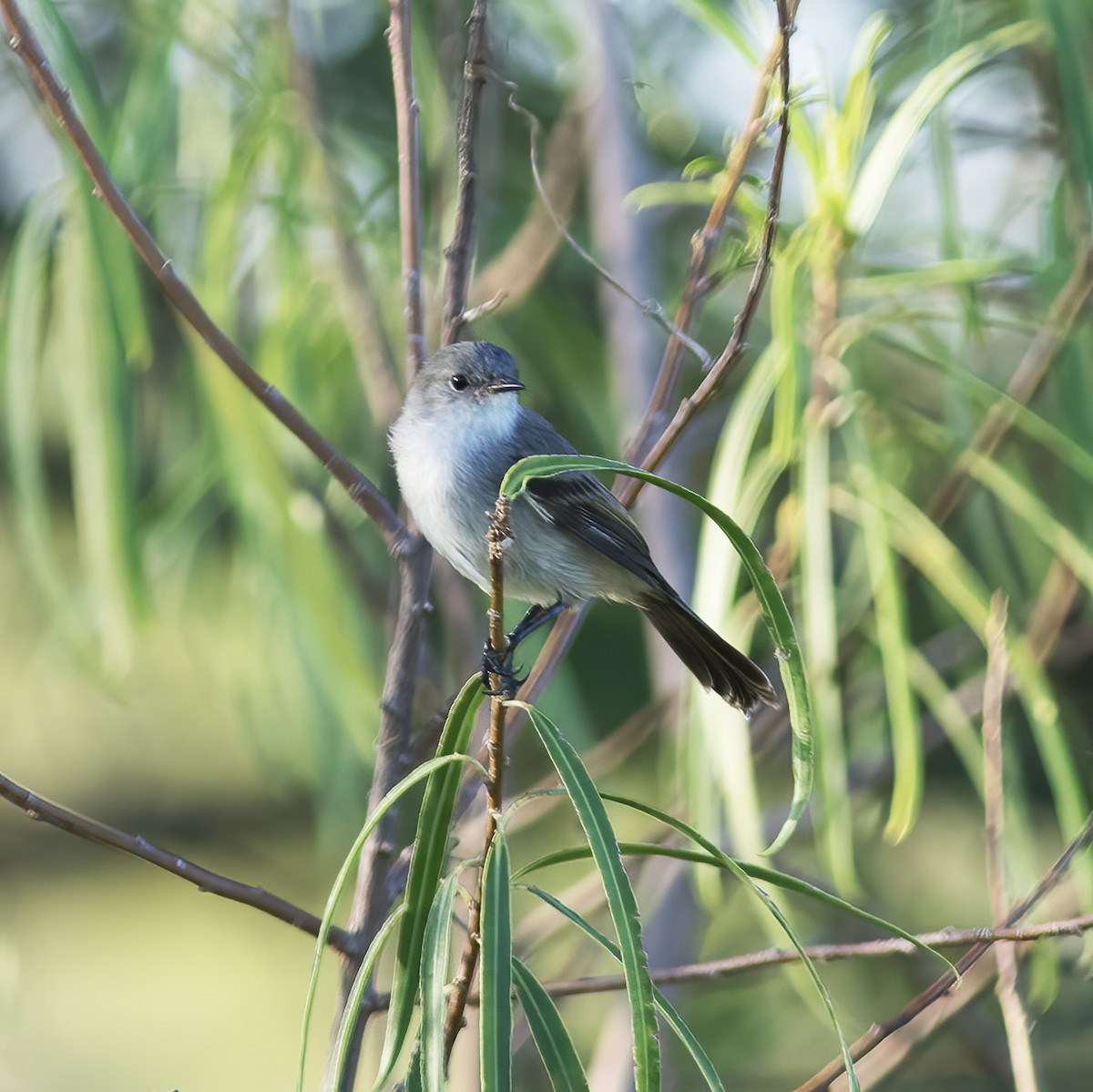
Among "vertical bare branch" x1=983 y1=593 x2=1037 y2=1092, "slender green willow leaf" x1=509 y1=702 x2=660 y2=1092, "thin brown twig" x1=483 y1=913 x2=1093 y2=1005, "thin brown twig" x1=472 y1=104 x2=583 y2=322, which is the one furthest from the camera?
"thin brown twig" x1=472 y1=104 x2=583 y2=322

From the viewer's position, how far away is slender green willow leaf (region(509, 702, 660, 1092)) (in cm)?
71

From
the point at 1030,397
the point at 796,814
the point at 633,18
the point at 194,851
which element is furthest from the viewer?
the point at 194,851

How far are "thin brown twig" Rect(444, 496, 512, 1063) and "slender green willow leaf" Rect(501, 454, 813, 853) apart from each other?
88mm

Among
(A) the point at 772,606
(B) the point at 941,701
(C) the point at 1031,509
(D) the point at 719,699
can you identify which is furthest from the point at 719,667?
(A) the point at 772,606

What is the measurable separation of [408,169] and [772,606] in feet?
1.82

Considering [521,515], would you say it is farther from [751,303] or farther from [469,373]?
[751,303]

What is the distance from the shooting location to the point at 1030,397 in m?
1.73

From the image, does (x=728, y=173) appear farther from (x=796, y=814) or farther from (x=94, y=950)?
(x=94, y=950)

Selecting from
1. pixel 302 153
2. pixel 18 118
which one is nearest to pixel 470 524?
pixel 302 153

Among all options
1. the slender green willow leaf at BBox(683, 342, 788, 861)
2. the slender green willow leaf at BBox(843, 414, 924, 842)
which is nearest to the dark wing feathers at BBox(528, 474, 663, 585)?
the slender green willow leaf at BBox(683, 342, 788, 861)

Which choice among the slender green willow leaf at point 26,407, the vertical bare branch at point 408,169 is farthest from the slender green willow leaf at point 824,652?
the slender green willow leaf at point 26,407

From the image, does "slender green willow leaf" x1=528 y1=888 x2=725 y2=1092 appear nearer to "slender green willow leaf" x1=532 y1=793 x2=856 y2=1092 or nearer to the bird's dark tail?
"slender green willow leaf" x1=532 y1=793 x2=856 y2=1092

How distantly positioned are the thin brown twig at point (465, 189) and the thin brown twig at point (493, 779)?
31cm

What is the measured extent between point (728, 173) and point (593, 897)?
935 millimetres
